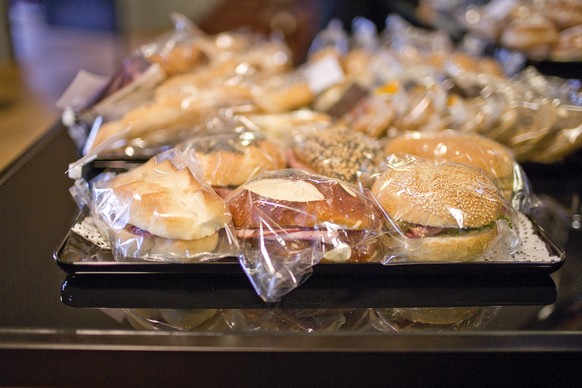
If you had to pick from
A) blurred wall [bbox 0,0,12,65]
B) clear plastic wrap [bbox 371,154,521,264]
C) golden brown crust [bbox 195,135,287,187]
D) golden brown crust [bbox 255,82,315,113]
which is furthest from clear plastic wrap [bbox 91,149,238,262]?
blurred wall [bbox 0,0,12,65]

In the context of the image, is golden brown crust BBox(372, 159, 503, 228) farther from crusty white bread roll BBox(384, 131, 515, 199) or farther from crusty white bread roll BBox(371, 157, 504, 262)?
crusty white bread roll BBox(384, 131, 515, 199)

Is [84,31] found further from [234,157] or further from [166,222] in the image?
[166,222]

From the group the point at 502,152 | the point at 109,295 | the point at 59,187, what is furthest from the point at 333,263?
the point at 59,187

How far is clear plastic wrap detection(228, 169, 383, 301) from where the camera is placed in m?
0.89

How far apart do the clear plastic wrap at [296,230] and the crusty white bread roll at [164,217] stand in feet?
0.18

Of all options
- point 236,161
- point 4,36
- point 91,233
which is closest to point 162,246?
point 91,233

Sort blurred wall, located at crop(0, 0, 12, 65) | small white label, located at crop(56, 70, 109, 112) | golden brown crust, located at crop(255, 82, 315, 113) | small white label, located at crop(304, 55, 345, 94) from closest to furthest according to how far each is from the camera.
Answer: small white label, located at crop(56, 70, 109, 112) → golden brown crust, located at crop(255, 82, 315, 113) → small white label, located at crop(304, 55, 345, 94) → blurred wall, located at crop(0, 0, 12, 65)

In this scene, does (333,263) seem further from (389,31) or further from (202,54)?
(389,31)

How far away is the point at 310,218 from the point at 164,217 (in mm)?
242

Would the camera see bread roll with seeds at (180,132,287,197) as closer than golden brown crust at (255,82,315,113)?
Yes

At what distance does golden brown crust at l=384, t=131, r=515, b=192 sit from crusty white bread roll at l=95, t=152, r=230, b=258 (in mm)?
528

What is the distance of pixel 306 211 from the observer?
0.95 m

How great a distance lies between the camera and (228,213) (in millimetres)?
963

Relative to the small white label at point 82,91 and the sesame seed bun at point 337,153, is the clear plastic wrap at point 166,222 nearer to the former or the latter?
the sesame seed bun at point 337,153
